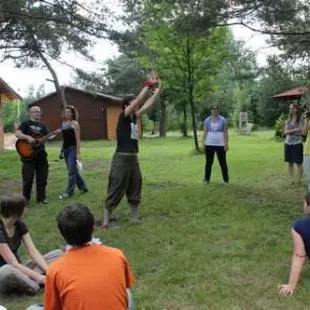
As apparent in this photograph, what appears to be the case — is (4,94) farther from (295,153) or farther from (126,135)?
(126,135)

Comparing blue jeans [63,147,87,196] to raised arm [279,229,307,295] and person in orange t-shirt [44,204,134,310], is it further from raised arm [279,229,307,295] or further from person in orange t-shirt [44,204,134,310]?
person in orange t-shirt [44,204,134,310]

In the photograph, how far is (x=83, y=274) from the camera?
9.94ft

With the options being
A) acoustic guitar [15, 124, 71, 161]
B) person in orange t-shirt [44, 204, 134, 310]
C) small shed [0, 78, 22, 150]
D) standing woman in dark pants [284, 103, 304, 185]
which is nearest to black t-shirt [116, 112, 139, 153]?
acoustic guitar [15, 124, 71, 161]

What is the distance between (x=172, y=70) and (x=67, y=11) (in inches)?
610

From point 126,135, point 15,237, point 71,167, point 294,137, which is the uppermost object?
point 126,135

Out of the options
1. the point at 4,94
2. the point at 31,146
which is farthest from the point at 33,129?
the point at 4,94

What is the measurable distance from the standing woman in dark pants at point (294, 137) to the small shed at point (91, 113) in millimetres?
30405

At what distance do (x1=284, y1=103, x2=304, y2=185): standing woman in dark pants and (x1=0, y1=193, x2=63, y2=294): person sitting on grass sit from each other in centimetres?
704

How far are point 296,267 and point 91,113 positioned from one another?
37.8 m

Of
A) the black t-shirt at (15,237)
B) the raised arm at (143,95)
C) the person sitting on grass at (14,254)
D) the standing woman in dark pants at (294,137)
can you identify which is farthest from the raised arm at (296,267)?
the standing woman in dark pants at (294,137)

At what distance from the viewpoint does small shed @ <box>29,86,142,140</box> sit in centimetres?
4175

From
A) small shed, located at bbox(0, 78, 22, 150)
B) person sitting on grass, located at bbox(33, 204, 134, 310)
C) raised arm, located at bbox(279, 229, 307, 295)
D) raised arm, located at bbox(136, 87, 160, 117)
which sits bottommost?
raised arm, located at bbox(279, 229, 307, 295)

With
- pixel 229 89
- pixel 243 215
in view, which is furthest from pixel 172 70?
pixel 229 89

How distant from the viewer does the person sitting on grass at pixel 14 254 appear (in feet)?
16.1
